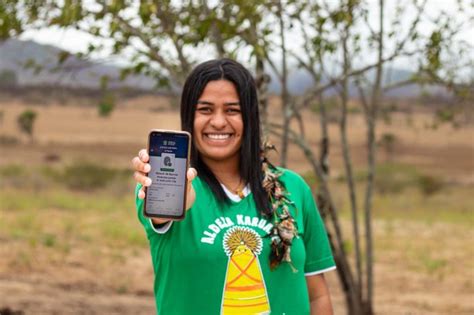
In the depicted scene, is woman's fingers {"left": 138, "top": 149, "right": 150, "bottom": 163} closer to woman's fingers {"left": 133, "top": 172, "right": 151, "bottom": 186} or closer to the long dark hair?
woman's fingers {"left": 133, "top": 172, "right": 151, "bottom": 186}

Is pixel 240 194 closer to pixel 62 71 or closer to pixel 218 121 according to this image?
pixel 218 121

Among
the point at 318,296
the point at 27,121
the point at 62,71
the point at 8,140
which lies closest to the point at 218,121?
the point at 318,296

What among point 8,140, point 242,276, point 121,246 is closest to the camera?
point 242,276

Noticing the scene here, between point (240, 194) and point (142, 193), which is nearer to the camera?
point (142, 193)

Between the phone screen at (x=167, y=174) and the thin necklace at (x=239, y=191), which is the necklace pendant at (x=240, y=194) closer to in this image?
the thin necklace at (x=239, y=191)

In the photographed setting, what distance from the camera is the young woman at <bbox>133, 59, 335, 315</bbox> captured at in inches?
75.4

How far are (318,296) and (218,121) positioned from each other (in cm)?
59

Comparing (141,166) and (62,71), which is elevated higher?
(62,71)

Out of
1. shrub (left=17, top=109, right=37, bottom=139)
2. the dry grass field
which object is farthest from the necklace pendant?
shrub (left=17, top=109, right=37, bottom=139)

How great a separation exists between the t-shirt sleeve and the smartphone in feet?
1.44

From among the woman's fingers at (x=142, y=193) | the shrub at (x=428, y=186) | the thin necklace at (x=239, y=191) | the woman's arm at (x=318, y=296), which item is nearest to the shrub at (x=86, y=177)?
the shrub at (x=428, y=186)

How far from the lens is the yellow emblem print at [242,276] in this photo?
1919 mm

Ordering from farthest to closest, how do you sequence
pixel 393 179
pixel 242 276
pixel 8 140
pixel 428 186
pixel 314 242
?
→ 1. pixel 8 140
2. pixel 393 179
3. pixel 428 186
4. pixel 314 242
5. pixel 242 276

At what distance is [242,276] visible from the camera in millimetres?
1930
